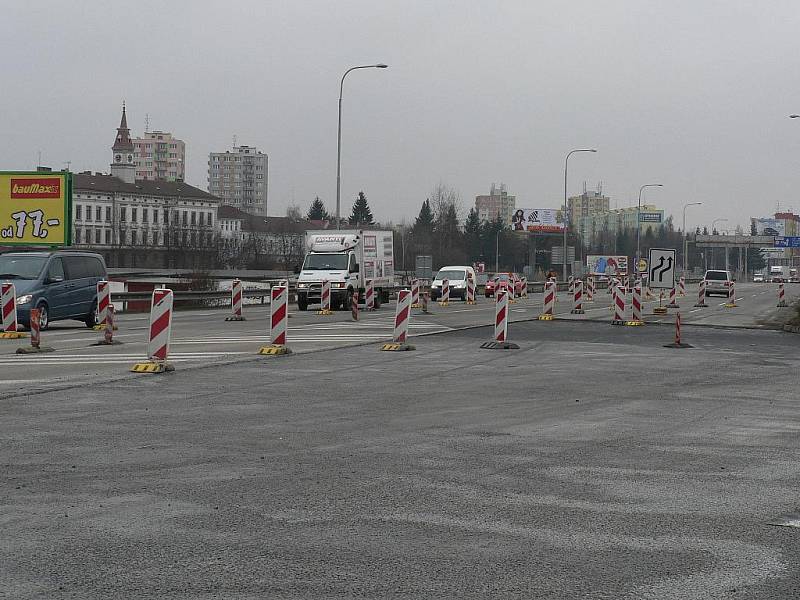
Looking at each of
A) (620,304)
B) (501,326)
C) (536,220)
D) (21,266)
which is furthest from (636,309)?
(536,220)

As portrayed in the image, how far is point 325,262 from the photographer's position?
4019 cm

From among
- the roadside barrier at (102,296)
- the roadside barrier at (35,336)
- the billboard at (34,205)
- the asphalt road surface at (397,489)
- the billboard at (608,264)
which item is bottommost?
the asphalt road surface at (397,489)

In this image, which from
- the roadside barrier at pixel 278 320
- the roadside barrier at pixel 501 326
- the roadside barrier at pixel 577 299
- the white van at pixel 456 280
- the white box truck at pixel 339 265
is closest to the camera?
the roadside barrier at pixel 278 320

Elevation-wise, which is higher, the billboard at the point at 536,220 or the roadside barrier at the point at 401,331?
the billboard at the point at 536,220

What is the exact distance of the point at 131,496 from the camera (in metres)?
7.58

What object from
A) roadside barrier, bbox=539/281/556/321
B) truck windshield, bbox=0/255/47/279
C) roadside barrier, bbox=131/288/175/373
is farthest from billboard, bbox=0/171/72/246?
roadside barrier, bbox=131/288/175/373

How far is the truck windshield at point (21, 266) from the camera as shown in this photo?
85.6 ft

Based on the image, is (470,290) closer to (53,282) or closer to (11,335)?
(53,282)

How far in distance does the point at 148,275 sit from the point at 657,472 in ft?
282

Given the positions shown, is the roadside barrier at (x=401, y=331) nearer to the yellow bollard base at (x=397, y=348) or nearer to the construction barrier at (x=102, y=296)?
the yellow bollard base at (x=397, y=348)

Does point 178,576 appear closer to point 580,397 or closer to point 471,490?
point 471,490

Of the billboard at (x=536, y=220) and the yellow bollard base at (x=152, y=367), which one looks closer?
the yellow bollard base at (x=152, y=367)

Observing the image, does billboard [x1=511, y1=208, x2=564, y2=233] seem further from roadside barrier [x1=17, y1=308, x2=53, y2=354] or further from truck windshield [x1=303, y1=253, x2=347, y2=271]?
roadside barrier [x1=17, y1=308, x2=53, y2=354]

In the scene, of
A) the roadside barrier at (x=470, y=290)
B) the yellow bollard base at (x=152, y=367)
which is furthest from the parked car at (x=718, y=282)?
the yellow bollard base at (x=152, y=367)
